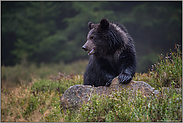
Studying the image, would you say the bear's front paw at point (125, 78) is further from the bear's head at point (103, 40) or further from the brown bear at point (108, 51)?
the bear's head at point (103, 40)

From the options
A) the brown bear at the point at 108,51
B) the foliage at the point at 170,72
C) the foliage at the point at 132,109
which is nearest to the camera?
the foliage at the point at 132,109

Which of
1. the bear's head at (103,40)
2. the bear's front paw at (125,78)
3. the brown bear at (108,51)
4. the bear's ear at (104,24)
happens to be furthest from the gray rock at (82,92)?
the bear's ear at (104,24)

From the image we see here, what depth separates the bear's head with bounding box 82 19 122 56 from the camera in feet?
12.7

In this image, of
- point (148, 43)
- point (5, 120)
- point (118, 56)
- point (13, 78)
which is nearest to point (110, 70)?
point (118, 56)

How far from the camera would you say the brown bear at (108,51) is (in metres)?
3.81

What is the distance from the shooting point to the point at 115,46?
12.9 feet

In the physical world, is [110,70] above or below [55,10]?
below

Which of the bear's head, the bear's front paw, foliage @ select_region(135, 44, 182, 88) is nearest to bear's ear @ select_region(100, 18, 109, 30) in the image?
the bear's head

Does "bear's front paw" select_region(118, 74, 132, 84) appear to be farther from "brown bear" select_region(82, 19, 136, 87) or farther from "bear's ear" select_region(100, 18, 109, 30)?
"bear's ear" select_region(100, 18, 109, 30)

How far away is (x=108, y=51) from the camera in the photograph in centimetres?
399

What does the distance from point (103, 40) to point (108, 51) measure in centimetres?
26

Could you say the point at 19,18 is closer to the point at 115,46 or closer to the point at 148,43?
the point at 148,43

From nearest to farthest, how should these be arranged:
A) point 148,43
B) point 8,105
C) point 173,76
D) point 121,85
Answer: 1. point 121,85
2. point 173,76
3. point 8,105
4. point 148,43

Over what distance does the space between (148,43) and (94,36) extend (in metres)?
11.3
